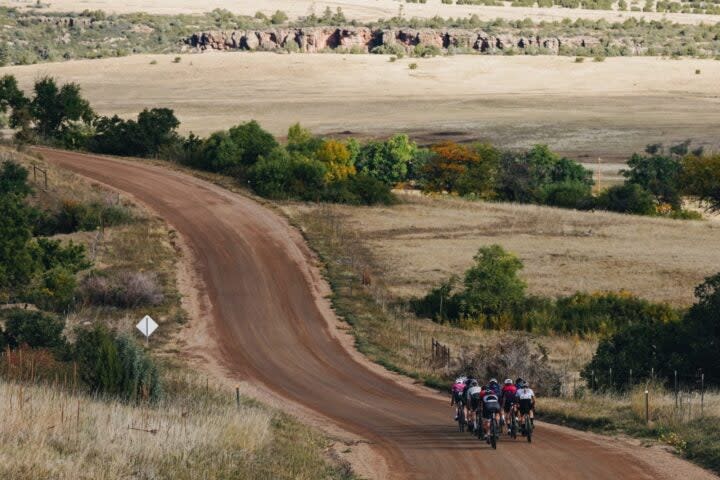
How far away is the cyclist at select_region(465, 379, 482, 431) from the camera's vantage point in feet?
79.5

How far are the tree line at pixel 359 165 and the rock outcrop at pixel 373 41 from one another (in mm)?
100846

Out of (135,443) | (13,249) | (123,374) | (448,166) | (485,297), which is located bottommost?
(448,166)

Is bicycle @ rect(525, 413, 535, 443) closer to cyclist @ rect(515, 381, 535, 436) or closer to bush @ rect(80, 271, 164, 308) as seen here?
cyclist @ rect(515, 381, 535, 436)

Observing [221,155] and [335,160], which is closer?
[221,155]

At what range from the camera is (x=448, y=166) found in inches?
3209

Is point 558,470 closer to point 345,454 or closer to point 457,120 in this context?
point 345,454

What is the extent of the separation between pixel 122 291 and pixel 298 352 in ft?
27.6

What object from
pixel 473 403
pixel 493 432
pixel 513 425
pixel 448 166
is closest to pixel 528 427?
pixel 513 425

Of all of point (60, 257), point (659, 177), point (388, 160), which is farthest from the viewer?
point (388, 160)

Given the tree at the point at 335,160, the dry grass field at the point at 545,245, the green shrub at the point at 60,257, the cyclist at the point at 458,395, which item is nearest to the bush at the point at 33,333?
the cyclist at the point at 458,395

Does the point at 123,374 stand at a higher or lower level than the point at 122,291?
higher

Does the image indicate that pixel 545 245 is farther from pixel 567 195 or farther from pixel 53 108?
pixel 53 108

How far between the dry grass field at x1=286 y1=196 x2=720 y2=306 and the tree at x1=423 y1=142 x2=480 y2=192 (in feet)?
23.4

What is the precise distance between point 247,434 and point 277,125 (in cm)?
9866
